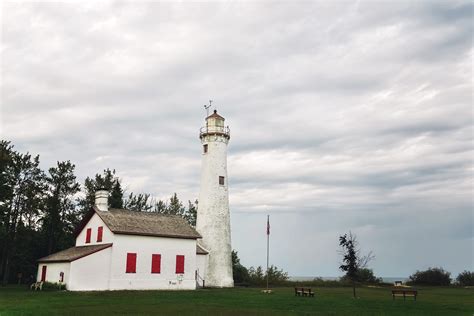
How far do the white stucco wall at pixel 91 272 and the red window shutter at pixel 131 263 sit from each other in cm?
147

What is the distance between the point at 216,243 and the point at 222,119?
38.3 feet


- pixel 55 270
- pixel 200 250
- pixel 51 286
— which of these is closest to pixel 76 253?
pixel 55 270

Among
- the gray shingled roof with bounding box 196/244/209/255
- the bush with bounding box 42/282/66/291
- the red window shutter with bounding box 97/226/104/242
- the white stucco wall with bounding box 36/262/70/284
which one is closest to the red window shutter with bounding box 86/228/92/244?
the red window shutter with bounding box 97/226/104/242

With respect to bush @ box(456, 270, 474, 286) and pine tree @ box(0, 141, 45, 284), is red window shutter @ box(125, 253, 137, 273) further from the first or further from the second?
bush @ box(456, 270, 474, 286)

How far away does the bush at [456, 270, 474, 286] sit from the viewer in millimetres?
49969

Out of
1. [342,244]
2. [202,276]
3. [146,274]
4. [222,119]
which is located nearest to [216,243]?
[202,276]

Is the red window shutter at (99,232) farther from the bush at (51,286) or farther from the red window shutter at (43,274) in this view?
the red window shutter at (43,274)

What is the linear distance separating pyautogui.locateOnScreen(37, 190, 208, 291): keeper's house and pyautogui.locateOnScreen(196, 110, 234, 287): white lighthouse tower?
1.45 m

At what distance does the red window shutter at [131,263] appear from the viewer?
119 feet

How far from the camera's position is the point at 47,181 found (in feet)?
163

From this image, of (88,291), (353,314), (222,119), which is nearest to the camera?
(353,314)

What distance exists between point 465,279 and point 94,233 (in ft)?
127

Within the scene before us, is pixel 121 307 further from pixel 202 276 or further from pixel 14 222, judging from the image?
pixel 14 222

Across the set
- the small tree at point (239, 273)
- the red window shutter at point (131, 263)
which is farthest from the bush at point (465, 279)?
the red window shutter at point (131, 263)
